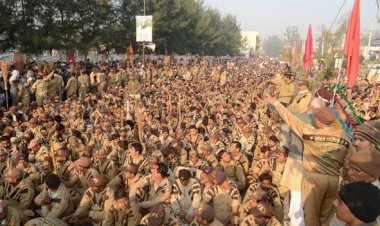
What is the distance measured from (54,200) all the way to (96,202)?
576 millimetres

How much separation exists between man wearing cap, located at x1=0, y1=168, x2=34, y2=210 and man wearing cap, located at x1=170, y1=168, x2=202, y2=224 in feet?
7.00

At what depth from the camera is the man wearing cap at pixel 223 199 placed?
5.42m

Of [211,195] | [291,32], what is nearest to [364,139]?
[211,195]

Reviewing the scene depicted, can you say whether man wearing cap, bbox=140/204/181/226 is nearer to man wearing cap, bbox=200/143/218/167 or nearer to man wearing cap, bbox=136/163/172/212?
man wearing cap, bbox=136/163/172/212

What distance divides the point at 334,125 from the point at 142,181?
9.90 ft

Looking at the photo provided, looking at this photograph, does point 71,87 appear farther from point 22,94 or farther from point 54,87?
point 22,94

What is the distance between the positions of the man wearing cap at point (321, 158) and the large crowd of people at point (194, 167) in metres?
0.01

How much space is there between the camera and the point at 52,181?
550 centimetres

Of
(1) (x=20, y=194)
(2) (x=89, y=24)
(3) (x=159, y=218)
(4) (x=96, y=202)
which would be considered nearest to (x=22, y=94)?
(1) (x=20, y=194)

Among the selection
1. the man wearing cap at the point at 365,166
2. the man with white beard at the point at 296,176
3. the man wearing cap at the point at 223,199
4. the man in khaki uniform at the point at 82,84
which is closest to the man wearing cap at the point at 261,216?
the man with white beard at the point at 296,176

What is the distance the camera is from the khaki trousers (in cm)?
427

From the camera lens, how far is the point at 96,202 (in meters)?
5.55

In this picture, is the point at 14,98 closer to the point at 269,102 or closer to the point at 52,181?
the point at 52,181

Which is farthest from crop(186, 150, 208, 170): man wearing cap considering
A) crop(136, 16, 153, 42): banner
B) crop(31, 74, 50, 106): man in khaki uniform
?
crop(136, 16, 153, 42): banner
